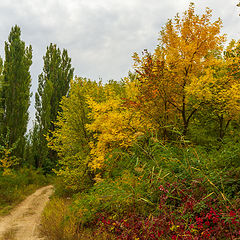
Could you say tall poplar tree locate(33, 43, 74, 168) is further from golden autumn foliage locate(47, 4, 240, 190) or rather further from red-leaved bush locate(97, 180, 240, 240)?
red-leaved bush locate(97, 180, 240, 240)

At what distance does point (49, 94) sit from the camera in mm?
18766

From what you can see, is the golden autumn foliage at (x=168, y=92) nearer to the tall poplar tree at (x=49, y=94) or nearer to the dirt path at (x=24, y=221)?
the dirt path at (x=24, y=221)

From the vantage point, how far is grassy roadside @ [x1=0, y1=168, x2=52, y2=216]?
9203mm

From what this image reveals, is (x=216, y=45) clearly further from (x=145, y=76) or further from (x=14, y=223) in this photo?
(x=14, y=223)

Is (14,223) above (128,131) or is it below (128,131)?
below

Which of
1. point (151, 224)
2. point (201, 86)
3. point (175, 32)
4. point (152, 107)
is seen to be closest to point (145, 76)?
point (152, 107)

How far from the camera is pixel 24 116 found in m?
15.7

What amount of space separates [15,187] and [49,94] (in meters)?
9.80

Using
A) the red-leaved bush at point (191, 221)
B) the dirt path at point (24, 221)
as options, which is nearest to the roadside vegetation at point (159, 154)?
the red-leaved bush at point (191, 221)

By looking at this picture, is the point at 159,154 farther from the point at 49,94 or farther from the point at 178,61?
the point at 49,94

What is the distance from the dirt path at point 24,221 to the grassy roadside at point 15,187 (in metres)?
0.39

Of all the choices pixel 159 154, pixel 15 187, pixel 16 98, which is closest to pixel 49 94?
pixel 16 98

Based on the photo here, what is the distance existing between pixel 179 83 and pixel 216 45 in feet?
6.81

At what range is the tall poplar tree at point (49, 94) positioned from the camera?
686 inches
